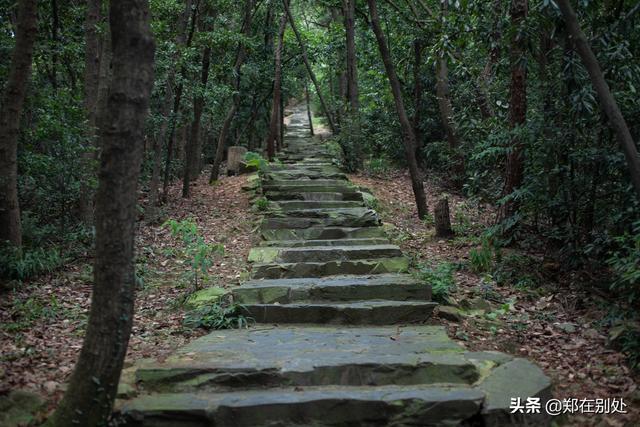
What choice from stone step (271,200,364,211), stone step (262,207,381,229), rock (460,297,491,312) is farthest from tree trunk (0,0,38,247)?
rock (460,297,491,312)

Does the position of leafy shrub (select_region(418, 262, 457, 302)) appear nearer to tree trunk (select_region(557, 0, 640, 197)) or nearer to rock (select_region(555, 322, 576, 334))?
rock (select_region(555, 322, 576, 334))

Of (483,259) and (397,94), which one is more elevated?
(397,94)

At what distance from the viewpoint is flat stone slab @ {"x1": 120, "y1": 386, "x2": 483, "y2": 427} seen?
3.97 metres

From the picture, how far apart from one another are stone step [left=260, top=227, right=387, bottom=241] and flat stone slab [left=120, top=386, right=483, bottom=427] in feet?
16.3

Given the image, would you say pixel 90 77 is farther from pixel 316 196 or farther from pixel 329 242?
pixel 329 242

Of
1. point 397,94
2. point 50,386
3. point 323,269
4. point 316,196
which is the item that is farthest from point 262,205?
point 50,386

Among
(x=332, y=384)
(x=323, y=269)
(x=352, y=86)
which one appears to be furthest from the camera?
(x=352, y=86)

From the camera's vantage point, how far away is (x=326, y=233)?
29.9 ft

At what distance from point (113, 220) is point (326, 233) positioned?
5.84m

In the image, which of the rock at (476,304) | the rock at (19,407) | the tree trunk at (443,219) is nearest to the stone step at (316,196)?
the tree trunk at (443,219)

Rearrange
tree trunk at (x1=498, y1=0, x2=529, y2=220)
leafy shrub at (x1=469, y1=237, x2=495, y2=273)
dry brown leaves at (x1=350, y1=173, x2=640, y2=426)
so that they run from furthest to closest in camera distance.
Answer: leafy shrub at (x1=469, y1=237, x2=495, y2=273) → tree trunk at (x1=498, y1=0, x2=529, y2=220) → dry brown leaves at (x1=350, y1=173, x2=640, y2=426)

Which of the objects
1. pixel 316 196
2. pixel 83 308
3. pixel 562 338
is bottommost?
pixel 562 338

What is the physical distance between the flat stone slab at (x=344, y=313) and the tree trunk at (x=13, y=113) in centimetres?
363

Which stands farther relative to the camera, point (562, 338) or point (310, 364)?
point (562, 338)
